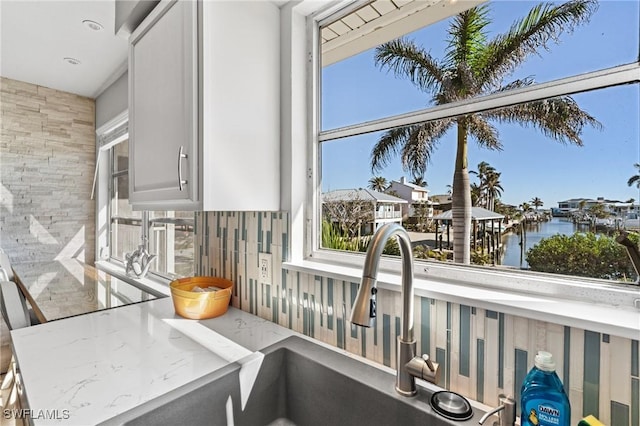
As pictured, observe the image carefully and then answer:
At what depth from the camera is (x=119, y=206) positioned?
3146 mm

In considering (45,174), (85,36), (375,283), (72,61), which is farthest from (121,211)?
(375,283)

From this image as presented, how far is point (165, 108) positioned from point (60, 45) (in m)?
1.90

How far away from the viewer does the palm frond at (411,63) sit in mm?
989

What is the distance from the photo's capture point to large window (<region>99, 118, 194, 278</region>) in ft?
6.54

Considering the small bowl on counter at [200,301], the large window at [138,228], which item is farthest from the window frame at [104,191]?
the small bowl on counter at [200,301]

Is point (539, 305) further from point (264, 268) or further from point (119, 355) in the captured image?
point (119, 355)

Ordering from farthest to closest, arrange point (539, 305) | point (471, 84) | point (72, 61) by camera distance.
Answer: point (72, 61)
point (471, 84)
point (539, 305)

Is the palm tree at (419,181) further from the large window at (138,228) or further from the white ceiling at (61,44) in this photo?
the large window at (138,228)

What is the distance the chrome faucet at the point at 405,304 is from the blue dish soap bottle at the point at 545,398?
7.3 inches

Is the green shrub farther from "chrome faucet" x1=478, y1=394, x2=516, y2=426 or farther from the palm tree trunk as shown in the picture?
"chrome faucet" x1=478, y1=394, x2=516, y2=426

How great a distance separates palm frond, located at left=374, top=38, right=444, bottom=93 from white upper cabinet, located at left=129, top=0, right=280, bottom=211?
0.41m

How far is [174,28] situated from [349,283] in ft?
3.44

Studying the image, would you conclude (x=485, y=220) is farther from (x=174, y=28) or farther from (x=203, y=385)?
(x=174, y=28)

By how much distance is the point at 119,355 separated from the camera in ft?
3.22
